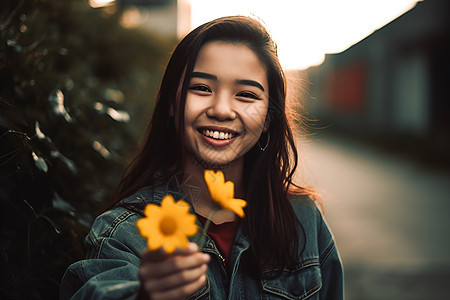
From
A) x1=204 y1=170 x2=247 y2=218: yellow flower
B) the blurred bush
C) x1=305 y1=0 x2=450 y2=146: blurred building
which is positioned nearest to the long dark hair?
the blurred bush

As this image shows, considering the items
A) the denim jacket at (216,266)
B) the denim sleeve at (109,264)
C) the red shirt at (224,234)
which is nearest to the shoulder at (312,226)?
the denim jacket at (216,266)

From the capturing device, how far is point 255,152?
5.48ft

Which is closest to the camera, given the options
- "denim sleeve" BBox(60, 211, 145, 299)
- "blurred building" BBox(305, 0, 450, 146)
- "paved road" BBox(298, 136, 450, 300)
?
"denim sleeve" BBox(60, 211, 145, 299)

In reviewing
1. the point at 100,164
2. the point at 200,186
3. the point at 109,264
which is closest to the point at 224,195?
the point at 109,264

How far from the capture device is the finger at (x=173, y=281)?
0.76 m

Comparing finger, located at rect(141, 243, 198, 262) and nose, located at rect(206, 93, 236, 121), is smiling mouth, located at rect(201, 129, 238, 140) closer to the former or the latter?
nose, located at rect(206, 93, 236, 121)

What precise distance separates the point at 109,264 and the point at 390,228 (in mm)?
5219

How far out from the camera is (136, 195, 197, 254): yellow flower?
26.4 inches

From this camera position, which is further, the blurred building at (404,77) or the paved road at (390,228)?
the blurred building at (404,77)

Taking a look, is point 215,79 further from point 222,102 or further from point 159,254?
point 159,254

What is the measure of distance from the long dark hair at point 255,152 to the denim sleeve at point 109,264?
0.60ft

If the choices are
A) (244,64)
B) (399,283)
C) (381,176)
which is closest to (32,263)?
(244,64)

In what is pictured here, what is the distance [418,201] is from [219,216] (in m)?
6.72

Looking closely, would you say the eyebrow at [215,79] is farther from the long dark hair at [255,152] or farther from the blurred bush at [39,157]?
the blurred bush at [39,157]
